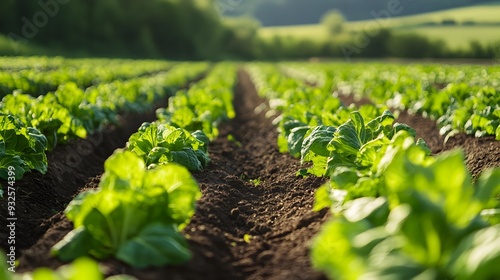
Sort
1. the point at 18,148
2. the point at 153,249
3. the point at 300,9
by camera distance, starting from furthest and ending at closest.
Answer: the point at 300,9 < the point at 18,148 < the point at 153,249

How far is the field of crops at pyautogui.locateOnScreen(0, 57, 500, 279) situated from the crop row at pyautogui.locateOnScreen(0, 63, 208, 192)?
23mm

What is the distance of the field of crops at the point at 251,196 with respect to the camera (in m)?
2.89

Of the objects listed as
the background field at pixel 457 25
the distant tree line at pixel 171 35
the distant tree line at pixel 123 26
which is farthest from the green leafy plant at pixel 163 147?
the background field at pixel 457 25

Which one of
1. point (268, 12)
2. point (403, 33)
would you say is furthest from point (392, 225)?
point (268, 12)

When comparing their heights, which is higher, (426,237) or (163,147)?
(163,147)

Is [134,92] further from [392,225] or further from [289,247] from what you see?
[392,225]

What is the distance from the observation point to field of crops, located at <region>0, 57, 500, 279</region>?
289cm

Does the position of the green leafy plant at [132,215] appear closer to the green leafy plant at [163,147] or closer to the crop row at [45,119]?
the green leafy plant at [163,147]

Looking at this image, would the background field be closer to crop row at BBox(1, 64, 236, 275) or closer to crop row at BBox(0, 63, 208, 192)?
crop row at BBox(0, 63, 208, 192)

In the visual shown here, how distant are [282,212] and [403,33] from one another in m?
68.7

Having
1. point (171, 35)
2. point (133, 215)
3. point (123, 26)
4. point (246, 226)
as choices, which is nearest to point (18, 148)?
point (246, 226)

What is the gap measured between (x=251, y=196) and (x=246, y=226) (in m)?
1.22

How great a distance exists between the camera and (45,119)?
7.79 m

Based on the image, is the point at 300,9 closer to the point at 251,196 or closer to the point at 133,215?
the point at 251,196
